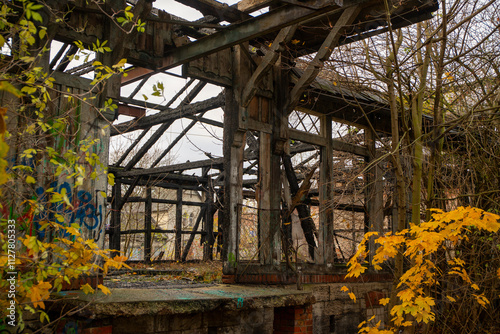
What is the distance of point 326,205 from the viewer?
342 inches

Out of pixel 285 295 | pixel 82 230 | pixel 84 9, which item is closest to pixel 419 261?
pixel 285 295

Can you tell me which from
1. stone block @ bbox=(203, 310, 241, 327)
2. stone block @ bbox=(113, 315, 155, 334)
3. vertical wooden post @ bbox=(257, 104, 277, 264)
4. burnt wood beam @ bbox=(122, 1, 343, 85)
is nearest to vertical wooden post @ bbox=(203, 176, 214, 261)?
vertical wooden post @ bbox=(257, 104, 277, 264)

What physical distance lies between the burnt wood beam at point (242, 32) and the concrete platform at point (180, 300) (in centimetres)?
317

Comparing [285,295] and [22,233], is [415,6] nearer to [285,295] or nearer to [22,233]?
[285,295]

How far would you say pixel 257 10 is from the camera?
7043mm

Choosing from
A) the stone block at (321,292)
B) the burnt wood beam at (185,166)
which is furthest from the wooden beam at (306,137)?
the burnt wood beam at (185,166)

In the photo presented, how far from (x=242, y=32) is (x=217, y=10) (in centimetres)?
85

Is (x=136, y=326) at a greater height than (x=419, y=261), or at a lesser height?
lesser

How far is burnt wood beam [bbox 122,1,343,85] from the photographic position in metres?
5.57

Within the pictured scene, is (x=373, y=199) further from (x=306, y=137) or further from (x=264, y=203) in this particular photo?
(x=264, y=203)

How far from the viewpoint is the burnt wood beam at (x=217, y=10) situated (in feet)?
21.5

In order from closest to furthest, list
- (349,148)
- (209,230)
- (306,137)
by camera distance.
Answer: (306,137) < (349,148) < (209,230)

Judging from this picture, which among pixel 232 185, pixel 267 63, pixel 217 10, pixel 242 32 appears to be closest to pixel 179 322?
pixel 232 185

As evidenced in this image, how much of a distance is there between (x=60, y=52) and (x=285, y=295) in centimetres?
514
